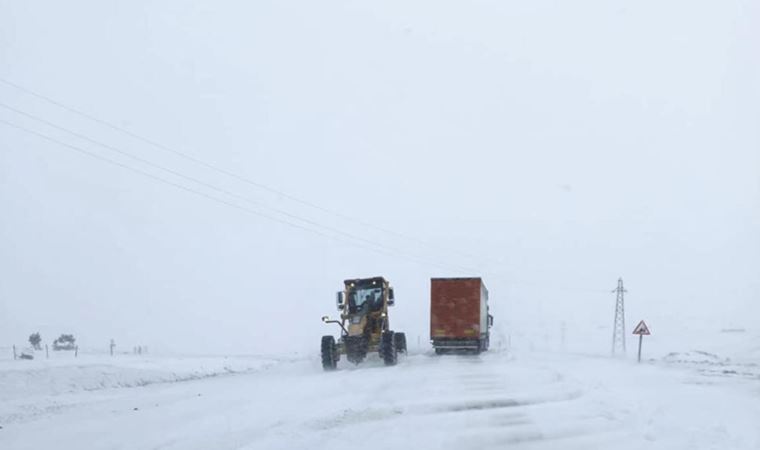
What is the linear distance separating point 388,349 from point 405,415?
1396 cm

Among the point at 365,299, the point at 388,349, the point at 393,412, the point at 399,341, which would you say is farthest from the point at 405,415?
the point at 365,299

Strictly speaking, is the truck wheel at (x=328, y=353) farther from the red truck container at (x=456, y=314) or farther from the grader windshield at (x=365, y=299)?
the red truck container at (x=456, y=314)

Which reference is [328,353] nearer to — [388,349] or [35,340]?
[388,349]

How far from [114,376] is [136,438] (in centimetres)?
1322

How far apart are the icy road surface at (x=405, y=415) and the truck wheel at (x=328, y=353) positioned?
19.1 feet

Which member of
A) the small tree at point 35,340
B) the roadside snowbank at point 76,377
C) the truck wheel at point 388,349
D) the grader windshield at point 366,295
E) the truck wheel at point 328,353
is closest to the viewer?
the roadside snowbank at point 76,377

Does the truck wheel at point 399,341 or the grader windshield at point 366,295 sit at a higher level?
the grader windshield at point 366,295

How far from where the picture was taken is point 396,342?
27281 mm

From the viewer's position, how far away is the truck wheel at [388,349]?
25.8m

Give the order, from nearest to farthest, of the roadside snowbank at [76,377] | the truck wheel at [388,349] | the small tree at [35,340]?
the roadside snowbank at [76,377] → the truck wheel at [388,349] → the small tree at [35,340]

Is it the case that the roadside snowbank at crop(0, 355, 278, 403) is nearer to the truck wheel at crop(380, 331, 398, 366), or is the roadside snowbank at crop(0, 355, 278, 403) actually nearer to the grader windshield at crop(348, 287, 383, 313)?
the grader windshield at crop(348, 287, 383, 313)

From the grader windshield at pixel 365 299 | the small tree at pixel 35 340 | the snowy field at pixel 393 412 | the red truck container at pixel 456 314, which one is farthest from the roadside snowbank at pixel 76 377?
the small tree at pixel 35 340

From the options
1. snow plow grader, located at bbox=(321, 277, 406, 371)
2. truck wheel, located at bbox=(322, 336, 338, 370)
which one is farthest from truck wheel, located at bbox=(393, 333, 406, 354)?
truck wheel, located at bbox=(322, 336, 338, 370)

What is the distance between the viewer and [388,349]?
2583 cm
